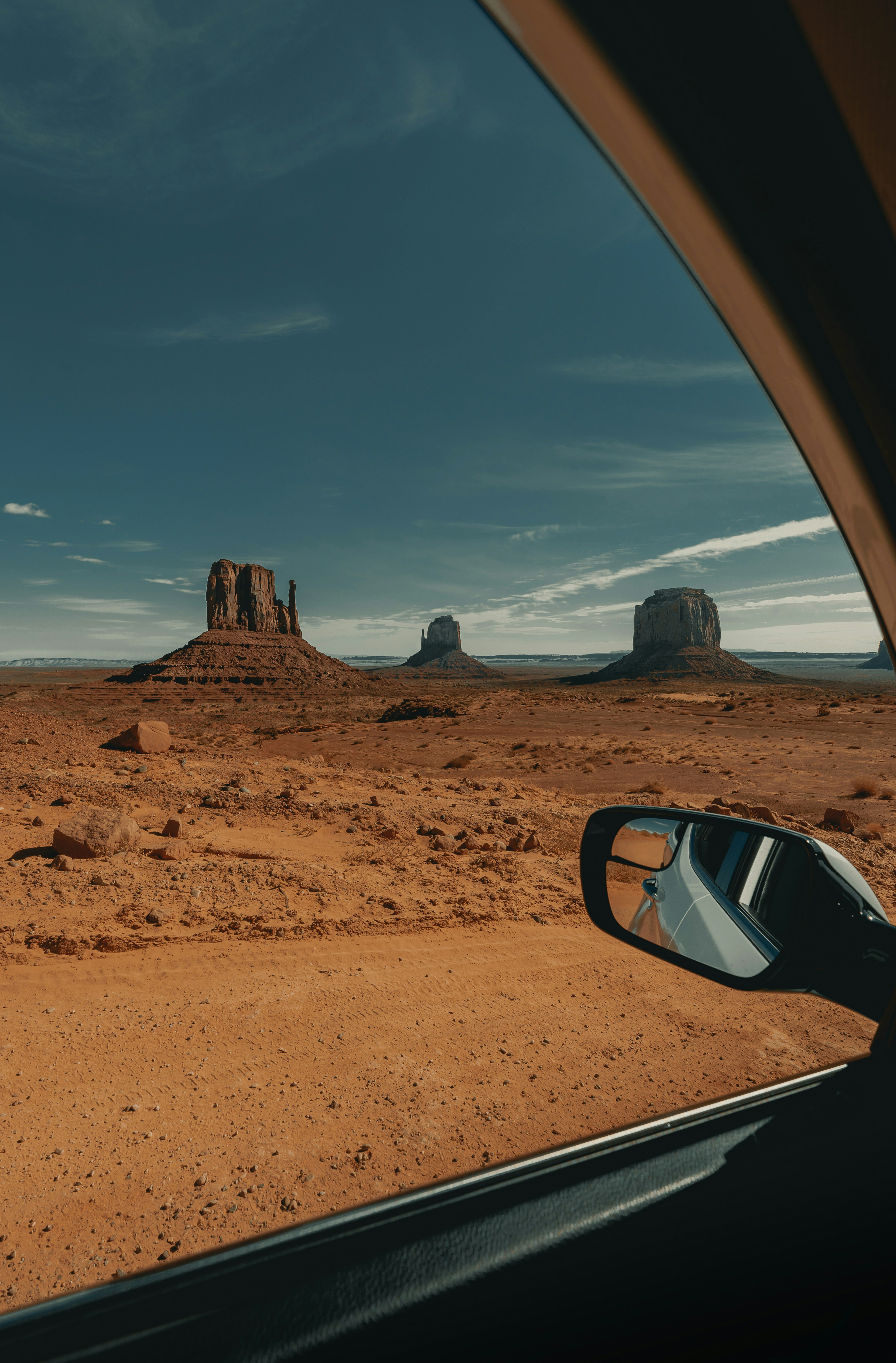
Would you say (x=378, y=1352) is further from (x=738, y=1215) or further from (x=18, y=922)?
(x=18, y=922)

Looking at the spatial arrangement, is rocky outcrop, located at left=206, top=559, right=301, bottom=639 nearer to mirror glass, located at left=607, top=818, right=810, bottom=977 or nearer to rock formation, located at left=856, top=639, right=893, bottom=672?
rock formation, located at left=856, top=639, right=893, bottom=672

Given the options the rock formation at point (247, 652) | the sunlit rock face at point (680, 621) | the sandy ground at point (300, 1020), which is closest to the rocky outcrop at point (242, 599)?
the rock formation at point (247, 652)

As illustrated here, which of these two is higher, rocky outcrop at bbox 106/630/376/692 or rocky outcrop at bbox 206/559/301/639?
rocky outcrop at bbox 206/559/301/639

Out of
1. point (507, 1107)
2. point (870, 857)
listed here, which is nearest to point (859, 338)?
point (507, 1107)

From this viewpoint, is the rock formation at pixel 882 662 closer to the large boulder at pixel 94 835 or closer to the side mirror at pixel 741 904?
the side mirror at pixel 741 904

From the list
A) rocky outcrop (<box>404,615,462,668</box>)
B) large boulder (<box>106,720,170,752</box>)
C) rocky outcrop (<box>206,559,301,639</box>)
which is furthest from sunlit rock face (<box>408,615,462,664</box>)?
large boulder (<box>106,720,170,752</box>)

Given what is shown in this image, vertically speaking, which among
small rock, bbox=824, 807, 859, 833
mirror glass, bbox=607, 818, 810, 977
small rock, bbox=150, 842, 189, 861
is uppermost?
mirror glass, bbox=607, 818, 810, 977

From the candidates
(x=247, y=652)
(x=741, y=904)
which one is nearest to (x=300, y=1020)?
(x=741, y=904)
